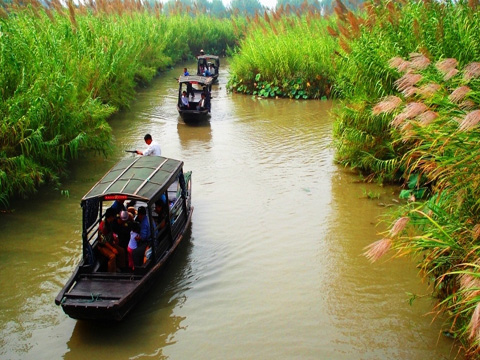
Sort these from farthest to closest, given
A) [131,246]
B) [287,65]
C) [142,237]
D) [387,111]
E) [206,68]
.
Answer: [206,68]
[287,65]
[142,237]
[131,246]
[387,111]

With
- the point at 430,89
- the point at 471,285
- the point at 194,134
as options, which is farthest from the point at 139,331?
the point at 194,134

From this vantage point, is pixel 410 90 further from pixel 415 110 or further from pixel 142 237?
pixel 142 237

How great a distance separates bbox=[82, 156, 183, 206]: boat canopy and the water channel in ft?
4.90

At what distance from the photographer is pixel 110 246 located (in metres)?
7.59

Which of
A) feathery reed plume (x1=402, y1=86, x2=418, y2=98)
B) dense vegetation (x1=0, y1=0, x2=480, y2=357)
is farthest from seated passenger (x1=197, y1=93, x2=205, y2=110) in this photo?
feathery reed plume (x1=402, y1=86, x2=418, y2=98)

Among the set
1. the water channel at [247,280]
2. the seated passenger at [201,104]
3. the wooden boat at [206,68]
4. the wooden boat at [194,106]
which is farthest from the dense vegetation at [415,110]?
the seated passenger at [201,104]

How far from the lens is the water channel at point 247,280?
6.53 metres

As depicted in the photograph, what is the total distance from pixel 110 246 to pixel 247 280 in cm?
216

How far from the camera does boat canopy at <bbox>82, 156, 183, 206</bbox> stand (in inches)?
289

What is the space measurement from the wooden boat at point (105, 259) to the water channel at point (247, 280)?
478 mm

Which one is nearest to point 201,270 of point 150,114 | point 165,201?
point 165,201

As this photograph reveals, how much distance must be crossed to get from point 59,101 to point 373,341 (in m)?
7.92

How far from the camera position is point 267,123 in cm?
1791

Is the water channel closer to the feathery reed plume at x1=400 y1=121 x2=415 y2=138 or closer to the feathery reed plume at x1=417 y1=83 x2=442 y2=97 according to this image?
the feathery reed plume at x1=400 y1=121 x2=415 y2=138
